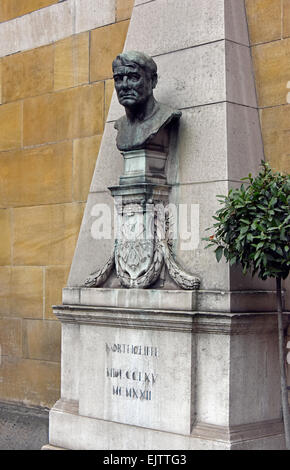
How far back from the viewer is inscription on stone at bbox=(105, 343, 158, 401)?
30.1 feet

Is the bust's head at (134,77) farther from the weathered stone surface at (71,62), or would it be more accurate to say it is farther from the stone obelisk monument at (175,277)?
the weathered stone surface at (71,62)

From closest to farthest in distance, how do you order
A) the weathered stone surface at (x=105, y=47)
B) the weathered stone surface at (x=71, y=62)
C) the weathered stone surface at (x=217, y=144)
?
the weathered stone surface at (x=217, y=144) < the weathered stone surface at (x=105, y=47) < the weathered stone surface at (x=71, y=62)

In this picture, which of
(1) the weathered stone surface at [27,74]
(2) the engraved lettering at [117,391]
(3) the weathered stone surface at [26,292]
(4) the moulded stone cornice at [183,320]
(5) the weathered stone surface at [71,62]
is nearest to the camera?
(4) the moulded stone cornice at [183,320]

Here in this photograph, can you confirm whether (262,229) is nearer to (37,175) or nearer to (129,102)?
(129,102)

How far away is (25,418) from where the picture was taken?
12.0m

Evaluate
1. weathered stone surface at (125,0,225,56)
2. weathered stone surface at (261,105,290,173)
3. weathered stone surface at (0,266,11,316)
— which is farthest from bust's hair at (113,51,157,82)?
weathered stone surface at (0,266,11,316)

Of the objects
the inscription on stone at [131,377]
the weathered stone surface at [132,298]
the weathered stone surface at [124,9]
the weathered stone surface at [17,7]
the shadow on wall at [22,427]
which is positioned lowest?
the shadow on wall at [22,427]

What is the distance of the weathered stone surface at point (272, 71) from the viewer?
917cm

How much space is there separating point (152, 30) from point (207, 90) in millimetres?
1284

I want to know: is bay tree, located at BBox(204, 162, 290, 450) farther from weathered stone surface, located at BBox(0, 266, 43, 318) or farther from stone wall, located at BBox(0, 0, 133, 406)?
weathered stone surface, located at BBox(0, 266, 43, 318)

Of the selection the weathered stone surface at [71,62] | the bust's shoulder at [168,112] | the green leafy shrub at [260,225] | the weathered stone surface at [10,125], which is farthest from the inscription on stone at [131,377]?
the weathered stone surface at [10,125]

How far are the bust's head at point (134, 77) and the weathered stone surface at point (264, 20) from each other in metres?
1.19

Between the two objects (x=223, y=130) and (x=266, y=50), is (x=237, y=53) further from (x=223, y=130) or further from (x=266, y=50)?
(x=223, y=130)

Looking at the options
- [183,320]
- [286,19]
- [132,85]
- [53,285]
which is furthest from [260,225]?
[53,285]
